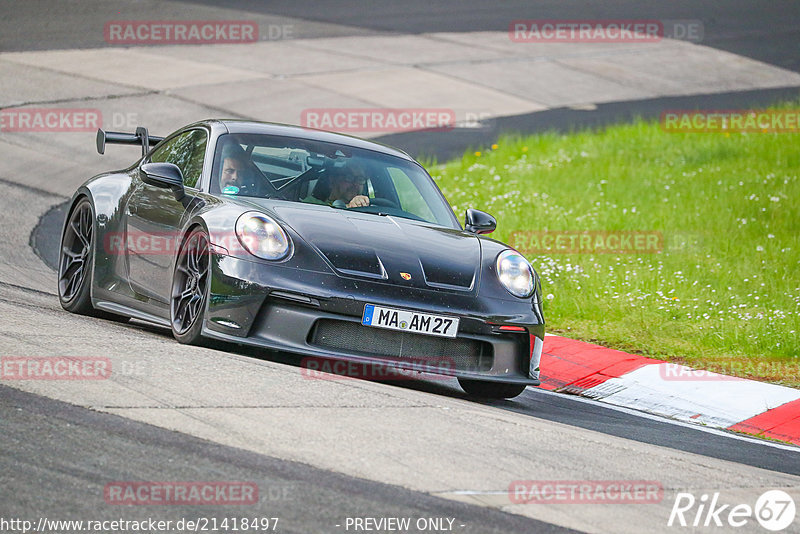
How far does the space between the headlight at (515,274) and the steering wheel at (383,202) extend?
838mm

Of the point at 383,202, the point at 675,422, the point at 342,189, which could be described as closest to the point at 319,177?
the point at 342,189

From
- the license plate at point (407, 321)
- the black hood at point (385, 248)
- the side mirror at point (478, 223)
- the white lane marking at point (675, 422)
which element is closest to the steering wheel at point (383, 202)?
the black hood at point (385, 248)

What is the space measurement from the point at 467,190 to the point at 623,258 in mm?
3233

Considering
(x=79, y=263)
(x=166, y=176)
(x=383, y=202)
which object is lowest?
(x=79, y=263)

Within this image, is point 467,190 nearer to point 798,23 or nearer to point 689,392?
point 689,392

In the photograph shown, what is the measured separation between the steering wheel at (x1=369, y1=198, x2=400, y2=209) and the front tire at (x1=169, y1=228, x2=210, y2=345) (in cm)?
121

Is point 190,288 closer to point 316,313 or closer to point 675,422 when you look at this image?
point 316,313

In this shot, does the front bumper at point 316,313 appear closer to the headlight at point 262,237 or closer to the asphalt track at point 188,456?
the headlight at point 262,237

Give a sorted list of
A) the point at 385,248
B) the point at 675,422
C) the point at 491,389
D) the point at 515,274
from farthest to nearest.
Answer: the point at 675,422 < the point at 491,389 < the point at 515,274 < the point at 385,248

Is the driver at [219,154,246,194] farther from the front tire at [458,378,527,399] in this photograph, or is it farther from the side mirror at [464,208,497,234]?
the front tire at [458,378,527,399]

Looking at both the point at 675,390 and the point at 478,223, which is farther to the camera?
the point at 675,390

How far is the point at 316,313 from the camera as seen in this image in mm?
5777

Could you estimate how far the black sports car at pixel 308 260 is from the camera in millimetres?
5820

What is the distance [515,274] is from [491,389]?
0.73 m
